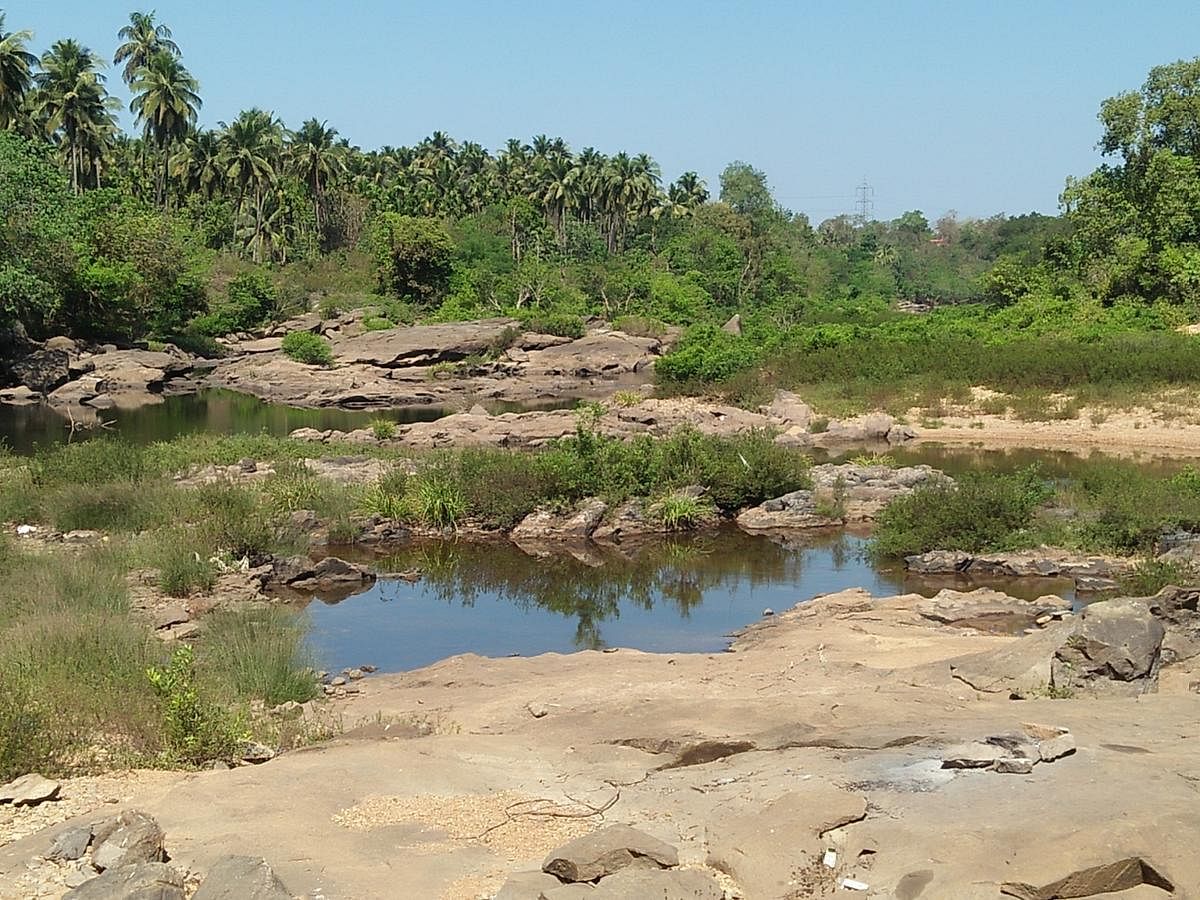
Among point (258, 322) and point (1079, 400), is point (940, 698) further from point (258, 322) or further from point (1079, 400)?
point (258, 322)

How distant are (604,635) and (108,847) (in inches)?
373

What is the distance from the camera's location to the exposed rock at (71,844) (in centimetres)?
613

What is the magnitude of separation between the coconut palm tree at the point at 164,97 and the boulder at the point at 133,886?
57991 millimetres

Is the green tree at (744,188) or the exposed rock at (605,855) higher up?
the green tree at (744,188)

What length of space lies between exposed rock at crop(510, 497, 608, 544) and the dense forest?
1939 centimetres

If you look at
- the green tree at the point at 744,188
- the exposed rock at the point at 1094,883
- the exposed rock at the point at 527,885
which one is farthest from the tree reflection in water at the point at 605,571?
the green tree at the point at 744,188

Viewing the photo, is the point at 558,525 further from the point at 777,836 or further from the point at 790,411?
the point at 790,411

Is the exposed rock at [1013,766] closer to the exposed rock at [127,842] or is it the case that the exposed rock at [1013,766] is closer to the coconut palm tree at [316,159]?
the exposed rock at [127,842]

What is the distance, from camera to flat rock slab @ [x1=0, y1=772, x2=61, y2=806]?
6973 millimetres

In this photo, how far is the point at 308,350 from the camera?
50.5 meters

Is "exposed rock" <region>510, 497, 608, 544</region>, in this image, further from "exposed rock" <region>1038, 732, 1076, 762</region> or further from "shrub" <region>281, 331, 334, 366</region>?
"shrub" <region>281, 331, 334, 366</region>

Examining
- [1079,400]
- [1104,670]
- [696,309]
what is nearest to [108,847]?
[1104,670]

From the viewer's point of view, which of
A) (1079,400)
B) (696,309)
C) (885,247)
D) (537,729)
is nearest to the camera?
(537,729)

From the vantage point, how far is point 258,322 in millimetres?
59031
